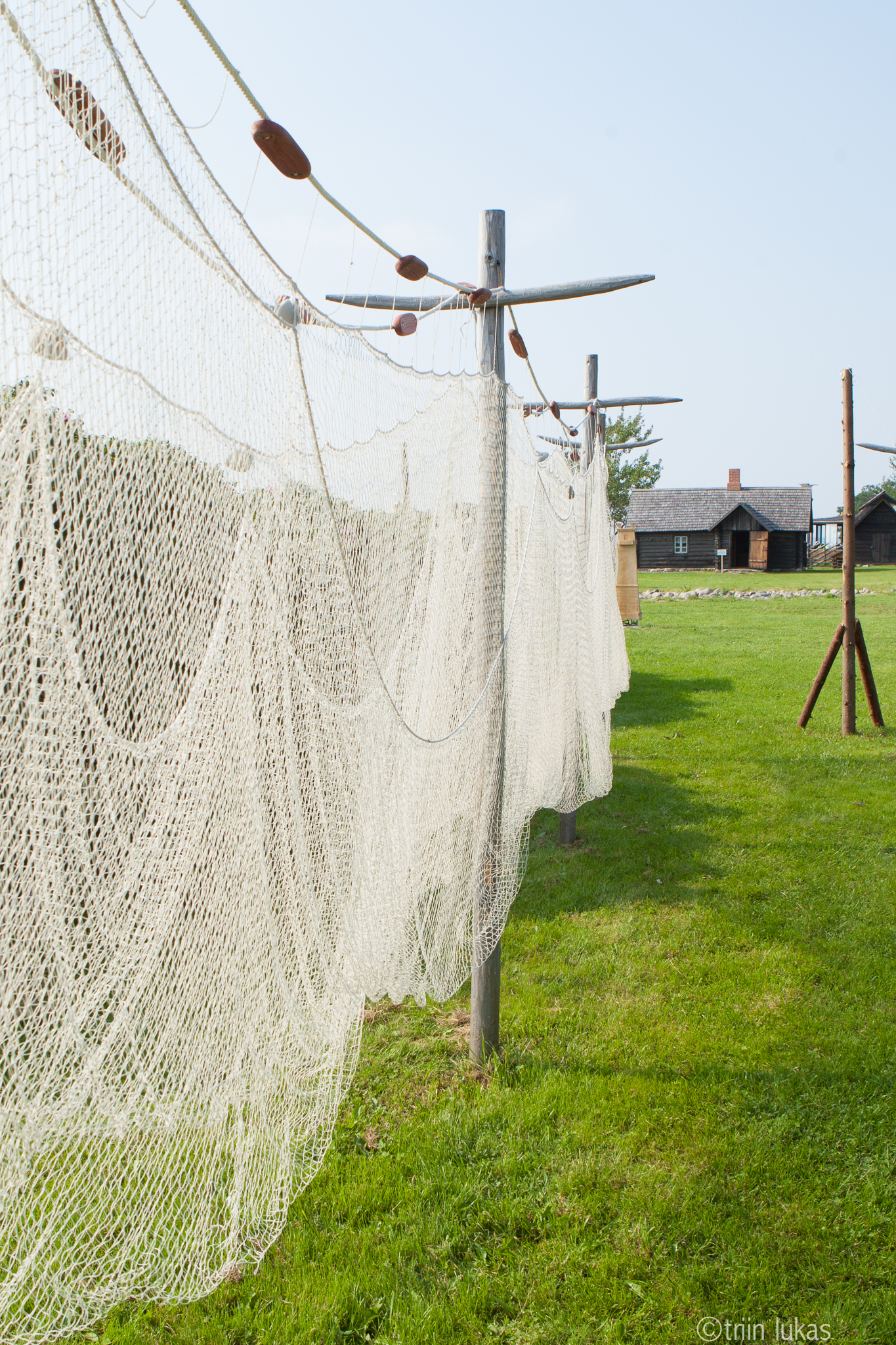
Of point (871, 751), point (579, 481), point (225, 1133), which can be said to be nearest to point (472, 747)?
point (225, 1133)

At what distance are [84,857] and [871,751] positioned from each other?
5662 millimetres

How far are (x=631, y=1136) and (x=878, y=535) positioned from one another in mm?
34844

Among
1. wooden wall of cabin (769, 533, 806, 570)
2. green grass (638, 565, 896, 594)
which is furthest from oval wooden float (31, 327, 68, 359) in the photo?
wooden wall of cabin (769, 533, 806, 570)

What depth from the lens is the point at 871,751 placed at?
567cm

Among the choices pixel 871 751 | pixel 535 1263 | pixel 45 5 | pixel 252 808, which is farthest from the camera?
pixel 871 751

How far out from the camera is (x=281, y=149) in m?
1.26

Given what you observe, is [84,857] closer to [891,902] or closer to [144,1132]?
[144,1132]

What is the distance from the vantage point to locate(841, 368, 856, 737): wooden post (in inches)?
239

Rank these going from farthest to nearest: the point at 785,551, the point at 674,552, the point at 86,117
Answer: the point at 674,552 → the point at 785,551 → the point at 86,117

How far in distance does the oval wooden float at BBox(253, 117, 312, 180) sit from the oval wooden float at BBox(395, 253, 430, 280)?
75 centimetres

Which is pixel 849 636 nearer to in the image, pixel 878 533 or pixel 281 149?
pixel 281 149

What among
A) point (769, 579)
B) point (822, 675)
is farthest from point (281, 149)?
point (769, 579)

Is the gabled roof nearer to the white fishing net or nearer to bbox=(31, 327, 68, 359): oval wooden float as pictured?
the white fishing net

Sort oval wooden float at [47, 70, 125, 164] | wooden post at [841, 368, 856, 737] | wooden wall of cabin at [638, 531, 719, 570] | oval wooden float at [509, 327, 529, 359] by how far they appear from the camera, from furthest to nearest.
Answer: wooden wall of cabin at [638, 531, 719, 570] < wooden post at [841, 368, 856, 737] < oval wooden float at [509, 327, 529, 359] < oval wooden float at [47, 70, 125, 164]
